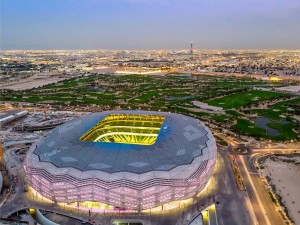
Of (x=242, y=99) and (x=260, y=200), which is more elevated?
(x=260, y=200)

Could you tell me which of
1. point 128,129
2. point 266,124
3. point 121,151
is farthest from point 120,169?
point 266,124

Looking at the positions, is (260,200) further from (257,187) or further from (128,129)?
(128,129)

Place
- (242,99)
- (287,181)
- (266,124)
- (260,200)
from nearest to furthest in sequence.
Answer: (260,200)
(287,181)
(266,124)
(242,99)

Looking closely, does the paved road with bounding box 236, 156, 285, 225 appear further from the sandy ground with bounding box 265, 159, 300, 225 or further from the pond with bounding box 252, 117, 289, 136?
the pond with bounding box 252, 117, 289, 136

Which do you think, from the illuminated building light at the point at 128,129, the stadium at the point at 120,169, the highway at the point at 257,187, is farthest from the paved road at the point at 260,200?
the illuminated building light at the point at 128,129

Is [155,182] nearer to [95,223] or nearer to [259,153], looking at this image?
[95,223]

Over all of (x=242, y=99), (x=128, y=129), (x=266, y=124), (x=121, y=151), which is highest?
(x=121, y=151)

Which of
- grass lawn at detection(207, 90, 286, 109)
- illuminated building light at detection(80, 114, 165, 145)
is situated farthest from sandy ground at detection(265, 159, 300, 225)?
grass lawn at detection(207, 90, 286, 109)
